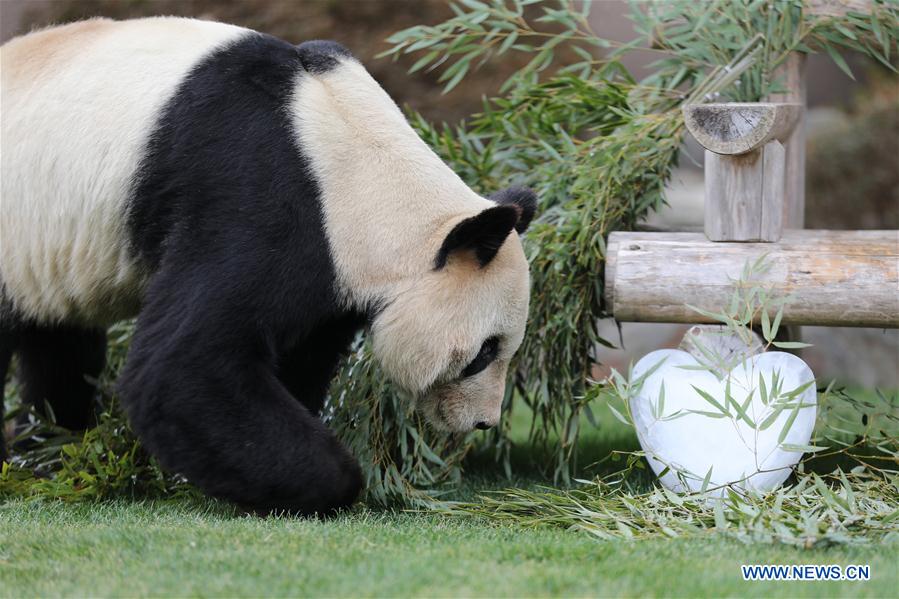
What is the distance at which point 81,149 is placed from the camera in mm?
3518

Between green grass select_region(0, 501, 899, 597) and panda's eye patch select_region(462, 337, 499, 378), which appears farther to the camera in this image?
panda's eye patch select_region(462, 337, 499, 378)

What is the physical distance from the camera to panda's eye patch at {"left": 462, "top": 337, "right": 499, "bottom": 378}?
3.48 m

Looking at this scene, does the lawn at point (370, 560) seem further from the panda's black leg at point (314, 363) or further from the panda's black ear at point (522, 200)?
the panda's black ear at point (522, 200)

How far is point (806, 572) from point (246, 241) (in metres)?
1.85

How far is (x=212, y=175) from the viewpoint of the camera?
3340mm

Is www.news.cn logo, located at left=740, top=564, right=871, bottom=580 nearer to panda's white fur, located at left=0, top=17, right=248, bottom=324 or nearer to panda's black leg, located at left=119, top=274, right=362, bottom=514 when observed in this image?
panda's black leg, located at left=119, top=274, right=362, bottom=514

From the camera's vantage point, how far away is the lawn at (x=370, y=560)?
2.46 metres

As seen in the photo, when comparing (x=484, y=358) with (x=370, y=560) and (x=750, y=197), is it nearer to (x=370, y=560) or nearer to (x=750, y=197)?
(x=370, y=560)

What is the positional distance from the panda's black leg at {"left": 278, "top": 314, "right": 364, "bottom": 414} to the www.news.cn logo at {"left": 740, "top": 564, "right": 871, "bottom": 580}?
1.56 metres

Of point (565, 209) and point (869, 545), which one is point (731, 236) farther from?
point (869, 545)

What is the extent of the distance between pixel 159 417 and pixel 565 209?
1.91 m

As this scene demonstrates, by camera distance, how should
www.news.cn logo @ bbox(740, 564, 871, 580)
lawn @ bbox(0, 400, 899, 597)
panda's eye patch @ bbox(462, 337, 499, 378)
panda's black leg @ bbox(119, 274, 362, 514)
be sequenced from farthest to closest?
1. panda's eye patch @ bbox(462, 337, 499, 378)
2. panda's black leg @ bbox(119, 274, 362, 514)
3. www.news.cn logo @ bbox(740, 564, 871, 580)
4. lawn @ bbox(0, 400, 899, 597)

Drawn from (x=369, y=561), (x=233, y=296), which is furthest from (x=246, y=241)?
(x=369, y=561)

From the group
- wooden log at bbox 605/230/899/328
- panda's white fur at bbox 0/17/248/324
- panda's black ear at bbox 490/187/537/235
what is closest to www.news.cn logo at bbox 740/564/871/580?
wooden log at bbox 605/230/899/328
